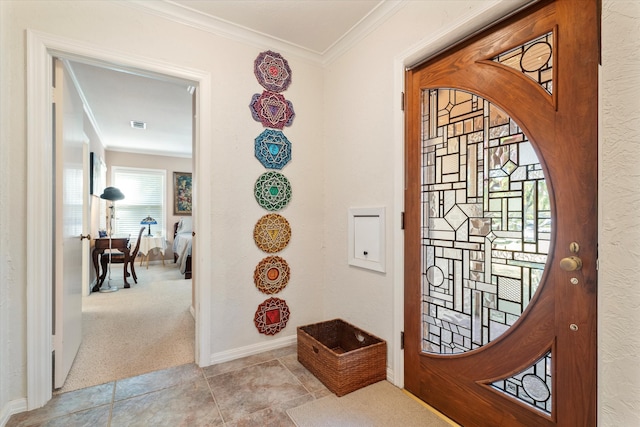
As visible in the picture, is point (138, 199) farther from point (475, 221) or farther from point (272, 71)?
point (475, 221)

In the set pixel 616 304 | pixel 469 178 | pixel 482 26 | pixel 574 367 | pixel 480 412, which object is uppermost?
pixel 482 26

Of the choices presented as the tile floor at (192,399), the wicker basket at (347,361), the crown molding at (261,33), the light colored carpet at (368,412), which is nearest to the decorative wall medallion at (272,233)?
the wicker basket at (347,361)

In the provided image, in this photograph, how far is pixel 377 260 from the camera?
203 centimetres

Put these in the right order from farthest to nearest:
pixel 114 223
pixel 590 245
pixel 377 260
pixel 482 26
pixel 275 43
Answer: pixel 114 223 < pixel 275 43 < pixel 377 260 < pixel 482 26 < pixel 590 245

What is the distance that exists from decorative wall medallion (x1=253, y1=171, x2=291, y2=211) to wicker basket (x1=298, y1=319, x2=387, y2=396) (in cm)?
99

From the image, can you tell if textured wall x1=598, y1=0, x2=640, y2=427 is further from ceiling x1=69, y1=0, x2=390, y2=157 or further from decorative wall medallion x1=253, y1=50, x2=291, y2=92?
decorative wall medallion x1=253, y1=50, x2=291, y2=92

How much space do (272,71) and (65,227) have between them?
5.95 ft

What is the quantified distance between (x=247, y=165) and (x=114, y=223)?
562 cm

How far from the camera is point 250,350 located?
2312mm

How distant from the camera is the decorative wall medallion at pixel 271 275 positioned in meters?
2.36

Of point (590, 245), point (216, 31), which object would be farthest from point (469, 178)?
point (216, 31)

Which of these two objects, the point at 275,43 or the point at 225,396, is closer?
the point at 225,396

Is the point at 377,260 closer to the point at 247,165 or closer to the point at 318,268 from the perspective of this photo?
the point at 318,268

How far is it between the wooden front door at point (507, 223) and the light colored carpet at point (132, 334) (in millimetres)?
1855
